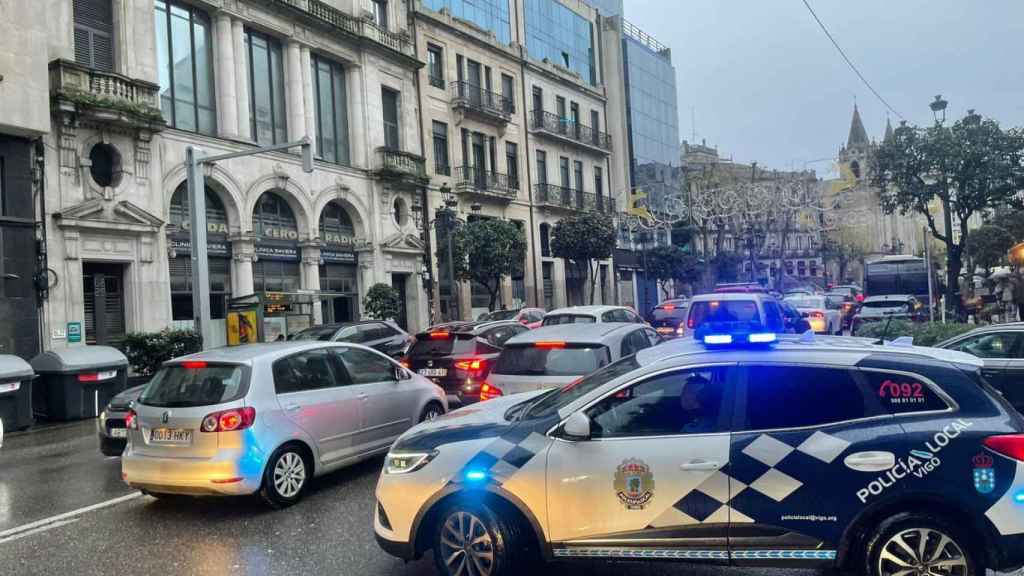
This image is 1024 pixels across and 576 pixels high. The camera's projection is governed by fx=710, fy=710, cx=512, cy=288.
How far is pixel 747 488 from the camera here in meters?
4.00

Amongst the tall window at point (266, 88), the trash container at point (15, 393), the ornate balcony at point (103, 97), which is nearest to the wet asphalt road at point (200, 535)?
the trash container at point (15, 393)

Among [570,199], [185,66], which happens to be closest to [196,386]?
[185,66]

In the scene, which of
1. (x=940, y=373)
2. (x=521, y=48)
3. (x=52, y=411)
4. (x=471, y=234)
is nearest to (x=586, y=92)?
(x=521, y=48)

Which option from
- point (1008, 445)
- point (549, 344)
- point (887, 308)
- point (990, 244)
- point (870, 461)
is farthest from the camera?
point (990, 244)

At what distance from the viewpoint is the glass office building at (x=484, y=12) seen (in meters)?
34.9

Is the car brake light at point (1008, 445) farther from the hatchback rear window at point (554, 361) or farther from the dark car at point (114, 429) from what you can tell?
the dark car at point (114, 429)

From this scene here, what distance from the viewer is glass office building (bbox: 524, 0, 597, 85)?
4191 centimetres

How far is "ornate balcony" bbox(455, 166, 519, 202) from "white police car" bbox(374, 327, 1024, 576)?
30314mm

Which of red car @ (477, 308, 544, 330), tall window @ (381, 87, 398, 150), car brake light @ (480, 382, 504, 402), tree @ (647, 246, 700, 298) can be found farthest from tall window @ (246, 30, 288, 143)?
tree @ (647, 246, 700, 298)

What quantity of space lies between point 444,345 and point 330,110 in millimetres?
19704

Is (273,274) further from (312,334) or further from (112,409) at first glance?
(112,409)

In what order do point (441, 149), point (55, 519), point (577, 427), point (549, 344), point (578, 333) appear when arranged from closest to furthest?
1. point (577, 427)
2. point (55, 519)
3. point (549, 344)
4. point (578, 333)
5. point (441, 149)

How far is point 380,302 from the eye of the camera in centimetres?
2569

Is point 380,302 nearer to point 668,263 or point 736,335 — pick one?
point 736,335
